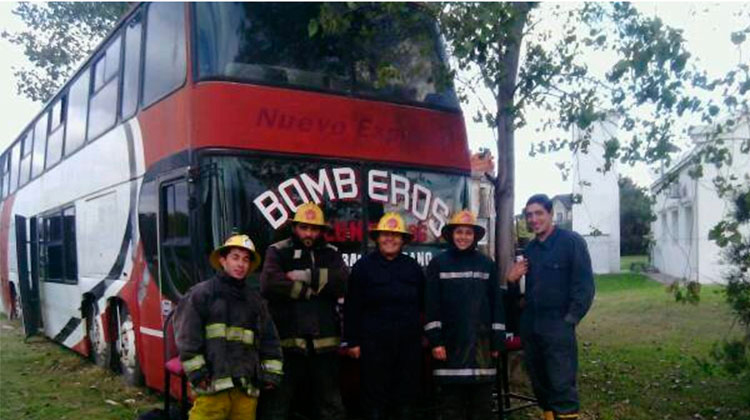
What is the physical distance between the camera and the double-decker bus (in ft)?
17.5

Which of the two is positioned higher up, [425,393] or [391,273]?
[391,273]

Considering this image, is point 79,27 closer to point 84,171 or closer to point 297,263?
point 84,171

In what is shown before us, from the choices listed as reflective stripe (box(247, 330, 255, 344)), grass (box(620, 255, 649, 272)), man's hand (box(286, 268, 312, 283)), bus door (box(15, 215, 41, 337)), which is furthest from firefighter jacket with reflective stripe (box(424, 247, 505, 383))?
grass (box(620, 255, 649, 272))

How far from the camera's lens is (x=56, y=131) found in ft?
33.3

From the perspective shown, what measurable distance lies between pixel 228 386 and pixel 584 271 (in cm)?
263

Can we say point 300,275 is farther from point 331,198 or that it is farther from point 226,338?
point 331,198

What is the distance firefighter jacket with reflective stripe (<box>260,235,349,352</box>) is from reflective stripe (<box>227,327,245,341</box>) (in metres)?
0.50

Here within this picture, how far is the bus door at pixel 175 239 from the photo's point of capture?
215 inches

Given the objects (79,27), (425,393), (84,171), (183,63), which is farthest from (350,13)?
(79,27)

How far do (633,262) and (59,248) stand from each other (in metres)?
28.9

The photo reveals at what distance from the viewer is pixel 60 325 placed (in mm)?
10594

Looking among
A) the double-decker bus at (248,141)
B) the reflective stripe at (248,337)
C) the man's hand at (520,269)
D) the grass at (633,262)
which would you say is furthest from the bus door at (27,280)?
the grass at (633,262)

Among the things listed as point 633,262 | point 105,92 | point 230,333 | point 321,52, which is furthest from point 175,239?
point 633,262

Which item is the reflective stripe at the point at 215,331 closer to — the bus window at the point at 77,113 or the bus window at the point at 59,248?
the bus window at the point at 77,113
